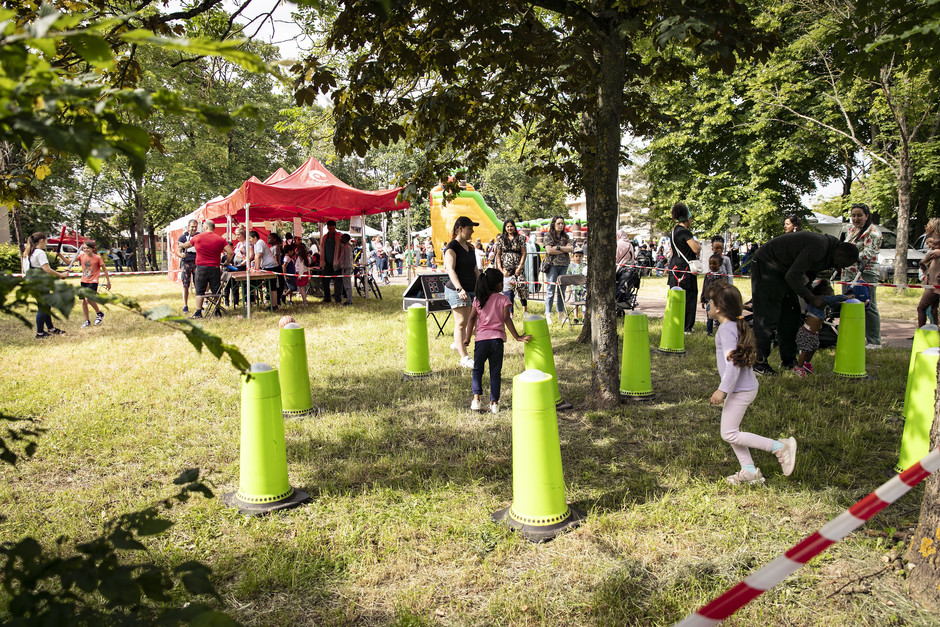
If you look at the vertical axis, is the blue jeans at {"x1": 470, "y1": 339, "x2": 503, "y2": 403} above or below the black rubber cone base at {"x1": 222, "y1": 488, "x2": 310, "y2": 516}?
above

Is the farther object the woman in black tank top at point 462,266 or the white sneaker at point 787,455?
the woman in black tank top at point 462,266

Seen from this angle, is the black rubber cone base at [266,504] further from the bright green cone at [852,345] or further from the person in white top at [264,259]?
the person in white top at [264,259]

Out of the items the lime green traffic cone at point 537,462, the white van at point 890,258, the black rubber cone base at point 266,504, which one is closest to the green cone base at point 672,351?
the lime green traffic cone at point 537,462

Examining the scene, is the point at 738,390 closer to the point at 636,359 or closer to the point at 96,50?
the point at 636,359

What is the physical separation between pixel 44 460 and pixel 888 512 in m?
6.21

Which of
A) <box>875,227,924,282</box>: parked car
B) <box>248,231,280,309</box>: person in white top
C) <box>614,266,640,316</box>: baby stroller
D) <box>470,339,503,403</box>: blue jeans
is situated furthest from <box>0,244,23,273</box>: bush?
<box>875,227,924,282</box>: parked car

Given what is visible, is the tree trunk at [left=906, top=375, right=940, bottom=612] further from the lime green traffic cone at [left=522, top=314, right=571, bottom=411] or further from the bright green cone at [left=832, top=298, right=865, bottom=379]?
the bright green cone at [left=832, top=298, right=865, bottom=379]

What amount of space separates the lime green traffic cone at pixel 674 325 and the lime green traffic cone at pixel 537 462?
541 centimetres

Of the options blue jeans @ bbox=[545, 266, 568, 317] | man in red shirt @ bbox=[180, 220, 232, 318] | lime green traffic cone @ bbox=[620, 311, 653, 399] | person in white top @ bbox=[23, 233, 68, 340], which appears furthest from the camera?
man in red shirt @ bbox=[180, 220, 232, 318]

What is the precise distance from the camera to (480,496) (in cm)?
407

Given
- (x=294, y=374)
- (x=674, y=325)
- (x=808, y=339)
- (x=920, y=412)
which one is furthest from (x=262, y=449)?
(x=674, y=325)

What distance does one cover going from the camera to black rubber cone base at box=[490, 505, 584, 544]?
137 inches

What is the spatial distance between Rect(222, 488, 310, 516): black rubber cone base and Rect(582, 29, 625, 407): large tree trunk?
10.1 feet

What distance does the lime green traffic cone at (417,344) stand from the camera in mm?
7359
